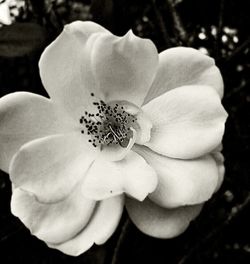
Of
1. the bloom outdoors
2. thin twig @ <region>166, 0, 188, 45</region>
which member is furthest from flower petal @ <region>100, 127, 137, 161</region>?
thin twig @ <region>166, 0, 188, 45</region>

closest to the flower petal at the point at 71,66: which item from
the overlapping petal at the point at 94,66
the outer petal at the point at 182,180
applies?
the overlapping petal at the point at 94,66

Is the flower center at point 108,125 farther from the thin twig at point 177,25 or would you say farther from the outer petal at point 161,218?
the thin twig at point 177,25

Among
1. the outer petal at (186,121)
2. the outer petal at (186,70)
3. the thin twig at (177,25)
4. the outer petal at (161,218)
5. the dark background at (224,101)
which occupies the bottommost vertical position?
the dark background at (224,101)

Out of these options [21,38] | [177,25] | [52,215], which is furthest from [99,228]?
[177,25]

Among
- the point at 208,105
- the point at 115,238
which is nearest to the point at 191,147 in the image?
the point at 208,105

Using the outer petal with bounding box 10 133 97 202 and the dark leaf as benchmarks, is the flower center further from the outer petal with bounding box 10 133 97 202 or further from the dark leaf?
the dark leaf

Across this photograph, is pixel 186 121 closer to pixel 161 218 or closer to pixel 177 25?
pixel 161 218

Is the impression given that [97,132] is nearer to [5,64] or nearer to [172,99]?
[172,99]
